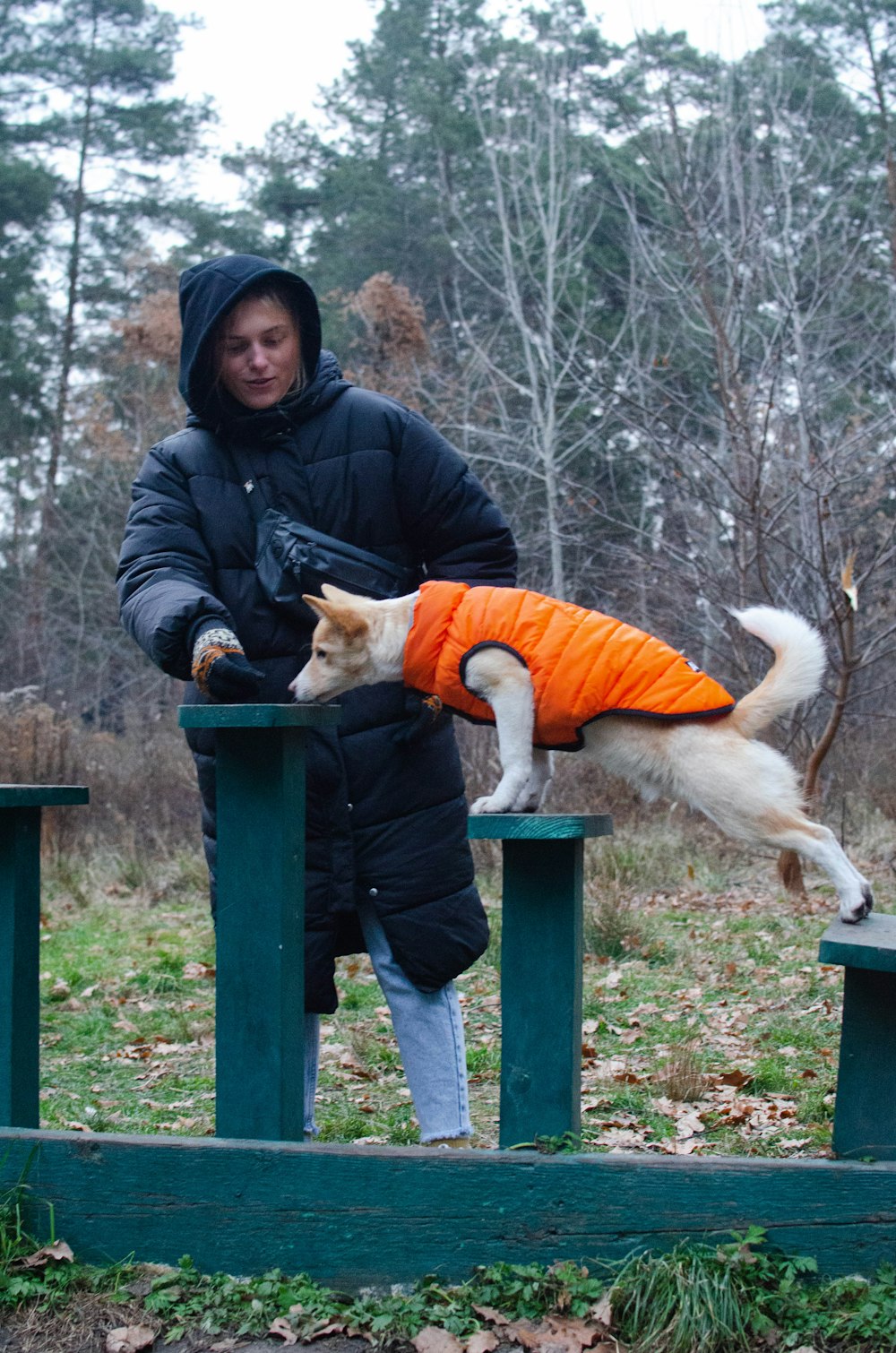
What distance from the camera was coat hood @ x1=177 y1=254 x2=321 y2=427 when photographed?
2.95 metres

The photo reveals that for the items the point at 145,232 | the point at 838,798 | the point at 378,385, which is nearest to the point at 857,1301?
the point at 838,798

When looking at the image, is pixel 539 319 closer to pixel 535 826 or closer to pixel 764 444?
pixel 764 444

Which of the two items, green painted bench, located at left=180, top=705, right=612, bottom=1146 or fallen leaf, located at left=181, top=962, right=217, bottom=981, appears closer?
green painted bench, located at left=180, top=705, right=612, bottom=1146

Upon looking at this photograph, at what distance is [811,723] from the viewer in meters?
9.40

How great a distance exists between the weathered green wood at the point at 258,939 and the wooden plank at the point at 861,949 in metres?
1.08

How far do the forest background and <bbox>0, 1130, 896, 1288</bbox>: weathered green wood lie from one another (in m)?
4.37

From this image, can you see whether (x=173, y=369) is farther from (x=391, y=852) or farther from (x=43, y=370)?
(x=391, y=852)

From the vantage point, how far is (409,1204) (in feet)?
7.98

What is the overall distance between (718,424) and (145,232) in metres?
16.7

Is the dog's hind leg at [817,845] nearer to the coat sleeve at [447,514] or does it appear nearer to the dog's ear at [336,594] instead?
the coat sleeve at [447,514]

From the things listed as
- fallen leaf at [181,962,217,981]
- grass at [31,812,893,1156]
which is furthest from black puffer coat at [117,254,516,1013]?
fallen leaf at [181,962,217,981]

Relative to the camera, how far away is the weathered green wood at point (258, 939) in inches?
103

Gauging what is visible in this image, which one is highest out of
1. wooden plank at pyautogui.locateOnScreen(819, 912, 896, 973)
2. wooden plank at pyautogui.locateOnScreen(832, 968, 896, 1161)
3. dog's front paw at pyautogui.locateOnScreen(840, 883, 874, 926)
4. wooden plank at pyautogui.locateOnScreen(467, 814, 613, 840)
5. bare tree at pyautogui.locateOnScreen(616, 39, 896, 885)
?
bare tree at pyautogui.locateOnScreen(616, 39, 896, 885)

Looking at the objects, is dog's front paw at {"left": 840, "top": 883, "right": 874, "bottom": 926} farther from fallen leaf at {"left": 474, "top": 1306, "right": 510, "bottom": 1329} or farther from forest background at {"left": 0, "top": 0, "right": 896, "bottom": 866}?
forest background at {"left": 0, "top": 0, "right": 896, "bottom": 866}
